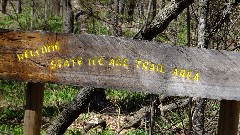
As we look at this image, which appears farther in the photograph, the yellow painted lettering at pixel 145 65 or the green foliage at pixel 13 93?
the green foliage at pixel 13 93

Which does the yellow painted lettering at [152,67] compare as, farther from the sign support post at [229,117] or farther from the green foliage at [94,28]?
the green foliage at [94,28]

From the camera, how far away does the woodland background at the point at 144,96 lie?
449cm

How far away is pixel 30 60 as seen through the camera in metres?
2.86

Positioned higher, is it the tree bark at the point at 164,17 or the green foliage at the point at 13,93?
the tree bark at the point at 164,17

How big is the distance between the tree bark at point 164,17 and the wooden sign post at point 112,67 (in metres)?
1.53

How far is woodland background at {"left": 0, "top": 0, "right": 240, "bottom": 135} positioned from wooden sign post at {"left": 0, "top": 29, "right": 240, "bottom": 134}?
1248mm

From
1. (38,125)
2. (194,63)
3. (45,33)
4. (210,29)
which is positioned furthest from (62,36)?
A: (210,29)

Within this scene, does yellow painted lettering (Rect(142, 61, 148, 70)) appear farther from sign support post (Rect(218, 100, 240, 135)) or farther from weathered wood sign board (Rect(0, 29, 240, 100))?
sign support post (Rect(218, 100, 240, 135))

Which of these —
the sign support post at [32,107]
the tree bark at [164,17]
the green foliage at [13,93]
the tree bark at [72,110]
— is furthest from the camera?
the green foliage at [13,93]

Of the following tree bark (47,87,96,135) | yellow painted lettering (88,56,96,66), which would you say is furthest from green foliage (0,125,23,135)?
yellow painted lettering (88,56,96,66)

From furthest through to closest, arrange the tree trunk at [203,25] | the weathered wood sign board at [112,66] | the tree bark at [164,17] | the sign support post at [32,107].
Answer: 1. the tree bark at [164,17]
2. the tree trunk at [203,25]
3. the sign support post at [32,107]
4. the weathered wood sign board at [112,66]

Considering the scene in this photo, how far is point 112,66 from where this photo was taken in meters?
2.85

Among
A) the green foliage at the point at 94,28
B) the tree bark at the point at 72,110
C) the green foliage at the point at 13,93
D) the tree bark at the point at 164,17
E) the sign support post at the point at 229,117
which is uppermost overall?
the tree bark at the point at 164,17

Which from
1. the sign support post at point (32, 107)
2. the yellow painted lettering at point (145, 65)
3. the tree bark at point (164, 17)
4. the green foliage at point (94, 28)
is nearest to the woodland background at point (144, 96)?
the tree bark at point (164, 17)
